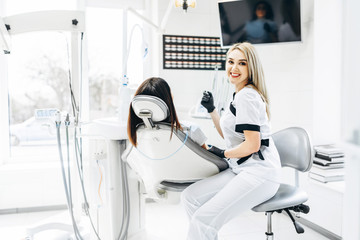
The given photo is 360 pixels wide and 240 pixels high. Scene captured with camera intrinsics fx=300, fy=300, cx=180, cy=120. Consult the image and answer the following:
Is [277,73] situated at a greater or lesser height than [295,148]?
greater

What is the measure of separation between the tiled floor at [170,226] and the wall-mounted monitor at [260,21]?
1.47m

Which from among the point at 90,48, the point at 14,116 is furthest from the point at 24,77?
the point at 90,48

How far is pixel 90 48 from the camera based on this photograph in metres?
3.12

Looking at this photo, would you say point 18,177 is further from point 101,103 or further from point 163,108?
point 163,108

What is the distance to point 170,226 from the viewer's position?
2.42 m

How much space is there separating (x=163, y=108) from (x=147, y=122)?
0.10 metres

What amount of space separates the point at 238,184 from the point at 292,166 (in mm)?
470

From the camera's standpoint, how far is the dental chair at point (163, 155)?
1.35m

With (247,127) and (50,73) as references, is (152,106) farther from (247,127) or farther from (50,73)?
(50,73)

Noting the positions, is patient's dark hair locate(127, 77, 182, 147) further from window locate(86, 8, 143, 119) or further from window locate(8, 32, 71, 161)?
window locate(8, 32, 71, 161)

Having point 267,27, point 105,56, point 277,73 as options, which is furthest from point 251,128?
point 105,56

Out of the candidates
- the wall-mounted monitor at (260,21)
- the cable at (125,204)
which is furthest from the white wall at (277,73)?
the cable at (125,204)

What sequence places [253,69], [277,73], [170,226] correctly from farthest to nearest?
[277,73] → [170,226] → [253,69]

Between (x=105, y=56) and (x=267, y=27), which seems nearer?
(x=267, y=27)
